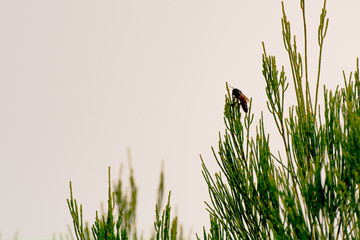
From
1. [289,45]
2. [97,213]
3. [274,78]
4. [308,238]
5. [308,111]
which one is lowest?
[308,238]

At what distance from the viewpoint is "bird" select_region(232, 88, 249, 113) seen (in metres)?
5.60

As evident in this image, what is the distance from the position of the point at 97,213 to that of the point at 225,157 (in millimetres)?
1870

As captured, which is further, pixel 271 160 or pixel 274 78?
pixel 274 78

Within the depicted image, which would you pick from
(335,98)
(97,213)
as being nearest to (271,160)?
(335,98)

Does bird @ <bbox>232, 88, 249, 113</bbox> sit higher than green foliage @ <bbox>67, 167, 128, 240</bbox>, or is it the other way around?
bird @ <bbox>232, 88, 249, 113</bbox>

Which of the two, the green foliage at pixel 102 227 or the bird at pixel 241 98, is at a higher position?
the bird at pixel 241 98

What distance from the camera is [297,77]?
556 centimetres

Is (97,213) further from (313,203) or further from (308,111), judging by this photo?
(308,111)

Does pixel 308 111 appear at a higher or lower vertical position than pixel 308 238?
higher

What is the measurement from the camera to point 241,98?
5.61m

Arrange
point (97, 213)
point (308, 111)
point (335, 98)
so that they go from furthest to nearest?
point (308, 111), point (335, 98), point (97, 213)

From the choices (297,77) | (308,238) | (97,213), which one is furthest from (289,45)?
(97,213)

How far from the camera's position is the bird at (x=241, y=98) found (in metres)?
5.60

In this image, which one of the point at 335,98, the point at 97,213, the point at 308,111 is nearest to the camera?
the point at 97,213
